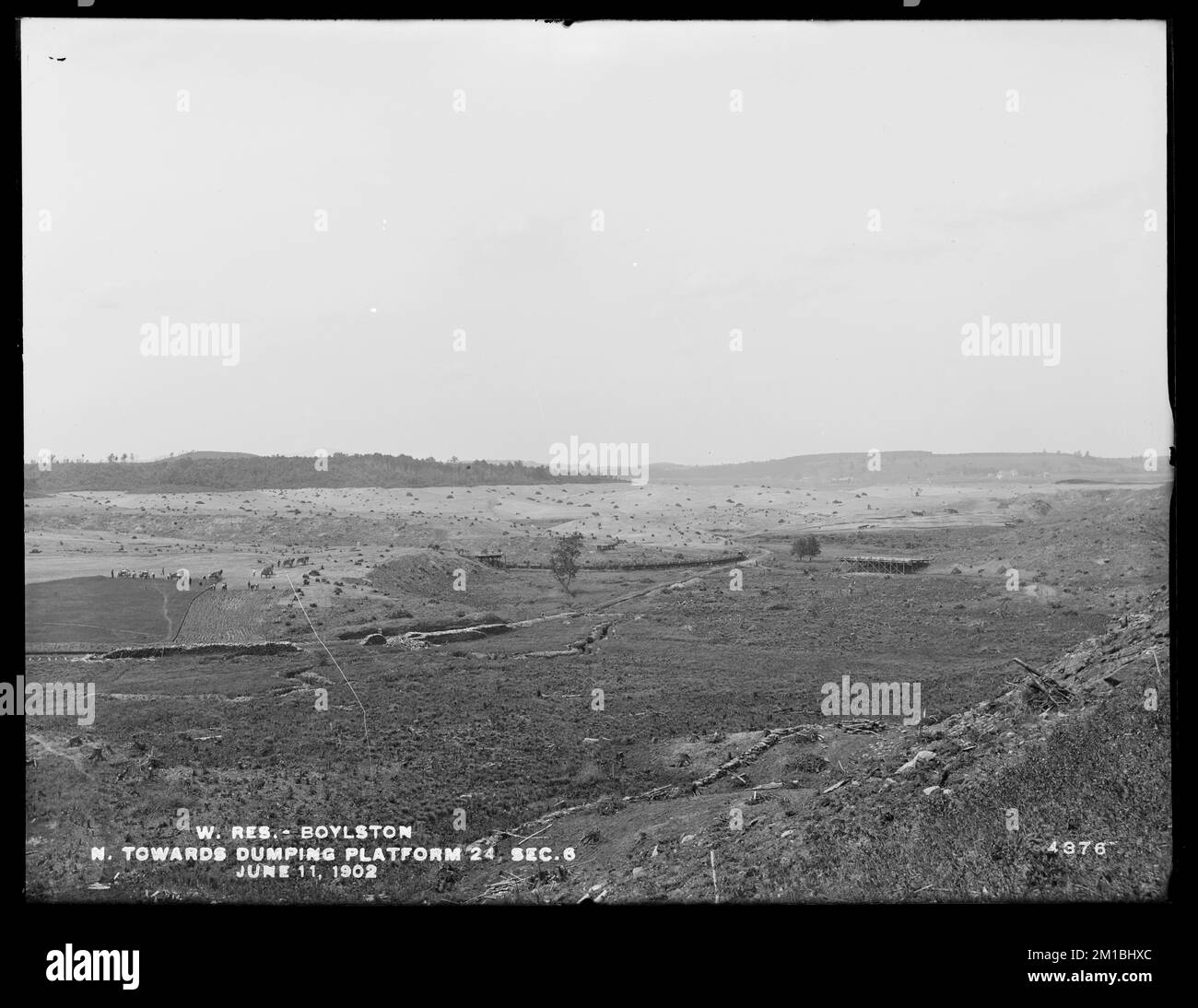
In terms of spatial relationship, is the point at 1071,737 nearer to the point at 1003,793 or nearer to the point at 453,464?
the point at 1003,793

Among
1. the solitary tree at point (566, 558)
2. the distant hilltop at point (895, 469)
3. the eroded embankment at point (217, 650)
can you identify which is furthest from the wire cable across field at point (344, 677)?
the distant hilltop at point (895, 469)

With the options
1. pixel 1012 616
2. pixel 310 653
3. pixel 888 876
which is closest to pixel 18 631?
pixel 310 653

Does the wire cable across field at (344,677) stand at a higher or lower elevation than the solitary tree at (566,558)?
lower

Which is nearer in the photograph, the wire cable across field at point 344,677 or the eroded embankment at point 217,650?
the wire cable across field at point 344,677

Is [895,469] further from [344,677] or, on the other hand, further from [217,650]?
[217,650]

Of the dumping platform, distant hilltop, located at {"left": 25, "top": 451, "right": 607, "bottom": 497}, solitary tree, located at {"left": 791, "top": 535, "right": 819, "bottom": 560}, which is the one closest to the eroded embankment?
distant hilltop, located at {"left": 25, "top": 451, "right": 607, "bottom": 497}
